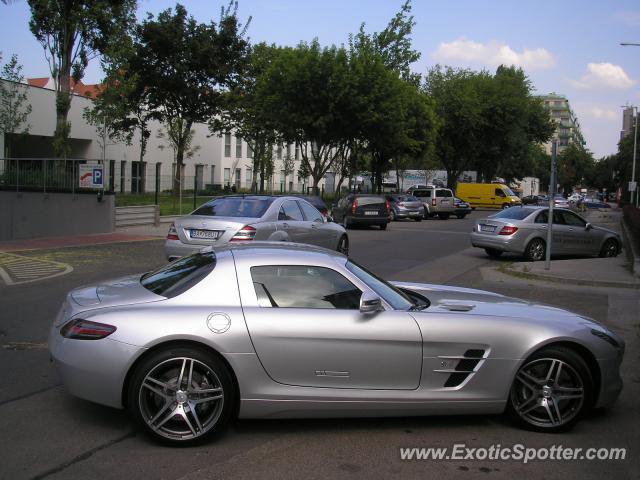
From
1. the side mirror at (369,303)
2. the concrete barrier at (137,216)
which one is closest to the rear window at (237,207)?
the side mirror at (369,303)

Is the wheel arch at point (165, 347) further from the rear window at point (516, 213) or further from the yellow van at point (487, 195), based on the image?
the yellow van at point (487, 195)

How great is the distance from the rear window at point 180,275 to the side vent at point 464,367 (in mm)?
1847

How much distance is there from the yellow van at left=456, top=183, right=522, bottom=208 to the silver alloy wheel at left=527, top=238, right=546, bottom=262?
37203 millimetres

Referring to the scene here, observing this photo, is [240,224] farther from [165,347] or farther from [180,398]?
[180,398]

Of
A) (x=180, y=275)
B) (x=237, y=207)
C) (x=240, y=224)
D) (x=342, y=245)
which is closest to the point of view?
(x=180, y=275)

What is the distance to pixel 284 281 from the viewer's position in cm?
451

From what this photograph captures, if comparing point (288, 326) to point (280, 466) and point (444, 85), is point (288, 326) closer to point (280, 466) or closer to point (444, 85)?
point (280, 466)

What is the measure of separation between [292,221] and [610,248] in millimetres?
10407

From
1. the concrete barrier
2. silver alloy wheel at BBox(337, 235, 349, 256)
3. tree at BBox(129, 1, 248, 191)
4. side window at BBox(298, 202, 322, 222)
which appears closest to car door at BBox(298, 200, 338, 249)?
side window at BBox(298, 202, 322, 222)

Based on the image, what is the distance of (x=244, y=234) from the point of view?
10508 millimetres

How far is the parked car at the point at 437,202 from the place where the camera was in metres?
39.0

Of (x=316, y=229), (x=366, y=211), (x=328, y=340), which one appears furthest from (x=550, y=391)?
(x=366, y=211)

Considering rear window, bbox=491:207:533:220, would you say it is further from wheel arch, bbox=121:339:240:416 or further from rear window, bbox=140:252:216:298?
wheel arch, bbox=121:339:240:416

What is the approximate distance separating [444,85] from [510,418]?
52698mm
